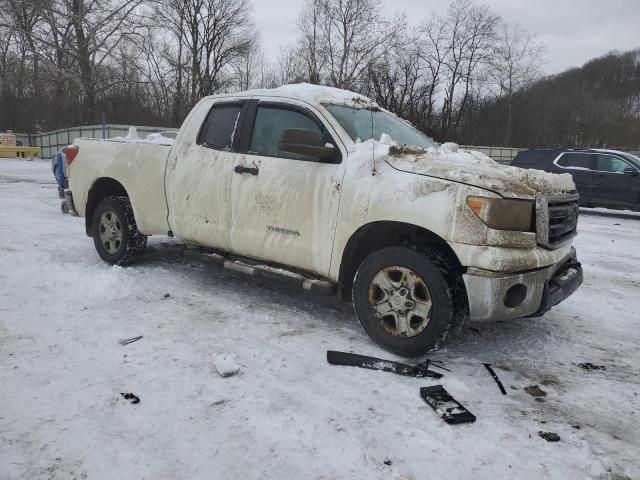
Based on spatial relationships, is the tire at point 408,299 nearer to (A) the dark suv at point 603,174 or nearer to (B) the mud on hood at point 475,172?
(B) the mud on hood at point 475,172

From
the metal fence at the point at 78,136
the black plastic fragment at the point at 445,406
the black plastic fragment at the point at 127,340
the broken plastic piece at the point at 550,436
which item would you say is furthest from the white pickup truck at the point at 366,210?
the metal fence at the point at 78,136

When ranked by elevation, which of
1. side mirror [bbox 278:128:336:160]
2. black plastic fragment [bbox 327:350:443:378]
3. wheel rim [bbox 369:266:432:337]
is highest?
side mirror [bbox 278:128:336:160]

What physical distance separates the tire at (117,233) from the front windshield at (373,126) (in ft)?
8.61

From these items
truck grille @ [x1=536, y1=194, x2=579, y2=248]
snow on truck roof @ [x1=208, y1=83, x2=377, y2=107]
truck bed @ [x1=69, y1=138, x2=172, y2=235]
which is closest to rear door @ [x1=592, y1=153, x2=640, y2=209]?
truck grille @ [x1=536, y1=194, x2=579, y2=248]

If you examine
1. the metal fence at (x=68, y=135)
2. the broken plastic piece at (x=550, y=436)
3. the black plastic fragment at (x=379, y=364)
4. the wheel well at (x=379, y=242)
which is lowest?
the broken plastic piece at (x=550, y=436)

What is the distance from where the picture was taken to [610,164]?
1195cm

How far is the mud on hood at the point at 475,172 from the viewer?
120 inches

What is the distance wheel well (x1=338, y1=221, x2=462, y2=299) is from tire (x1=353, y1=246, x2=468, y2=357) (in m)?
0.11

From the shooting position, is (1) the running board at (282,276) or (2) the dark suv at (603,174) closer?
(1) the running board at (282,276)

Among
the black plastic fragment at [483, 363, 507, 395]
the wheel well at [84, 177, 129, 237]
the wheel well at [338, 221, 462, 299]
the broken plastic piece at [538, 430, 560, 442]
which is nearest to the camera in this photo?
the broken plastic piece at [538, 430, 560, 442]

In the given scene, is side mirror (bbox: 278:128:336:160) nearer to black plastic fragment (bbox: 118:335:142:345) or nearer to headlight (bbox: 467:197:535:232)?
headlight (bbox: 467:197:535:232)

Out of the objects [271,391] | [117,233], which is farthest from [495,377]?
[117,233]

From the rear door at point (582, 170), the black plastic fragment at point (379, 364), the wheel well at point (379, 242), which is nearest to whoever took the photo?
the black plastic fragment at point (379, 364)

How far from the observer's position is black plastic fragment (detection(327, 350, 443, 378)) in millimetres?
3131
